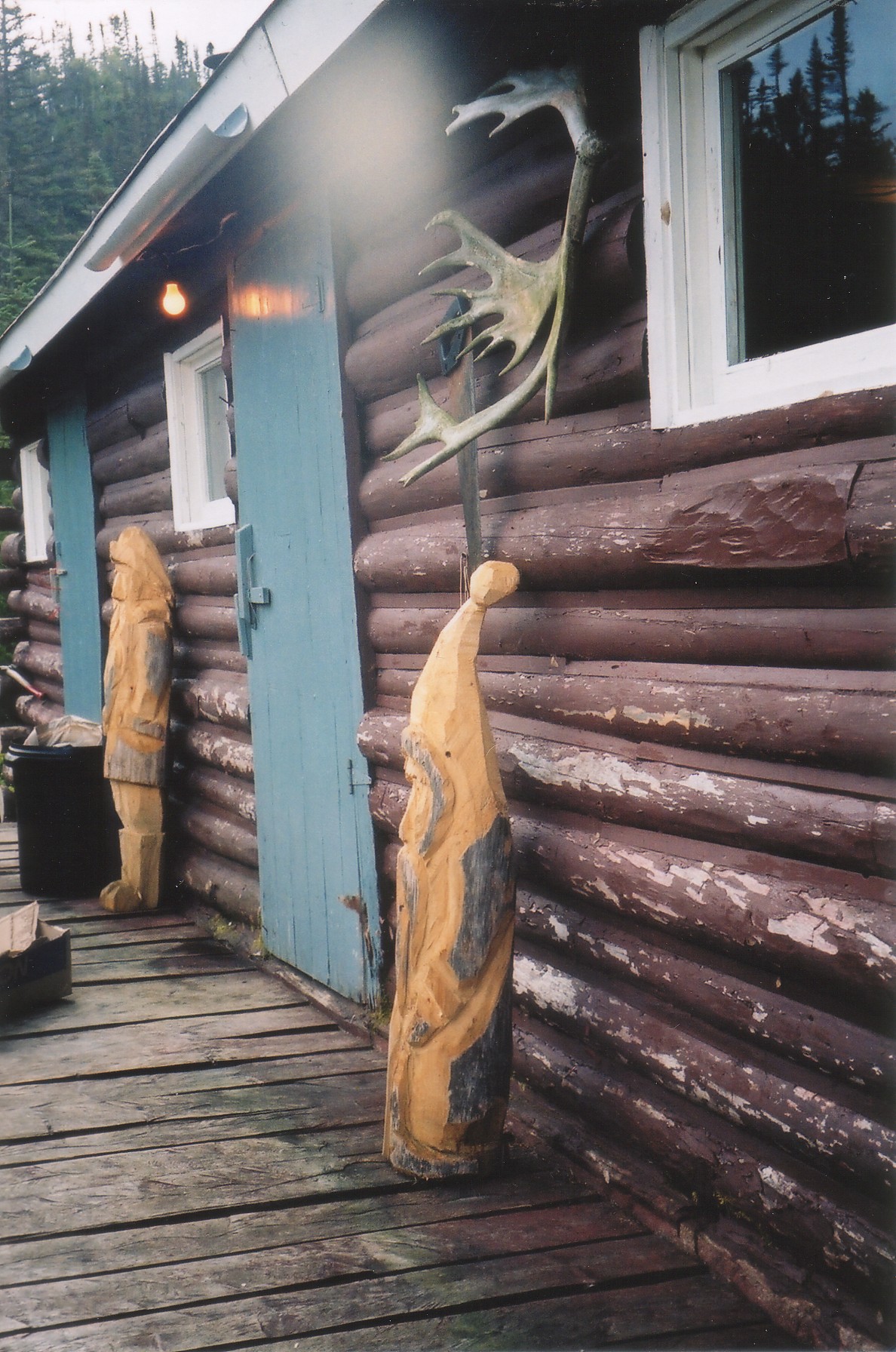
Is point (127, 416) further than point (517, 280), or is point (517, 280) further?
point (127, 416)

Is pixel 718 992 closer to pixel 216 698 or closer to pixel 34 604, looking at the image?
pixel 216 698

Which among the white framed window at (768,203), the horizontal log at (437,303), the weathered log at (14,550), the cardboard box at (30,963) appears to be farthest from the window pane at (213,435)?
the weathered log at (14,550)

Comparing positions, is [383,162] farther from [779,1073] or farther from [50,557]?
[50,557]

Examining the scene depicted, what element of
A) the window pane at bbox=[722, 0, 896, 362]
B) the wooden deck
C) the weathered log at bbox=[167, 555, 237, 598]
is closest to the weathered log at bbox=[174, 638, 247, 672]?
the weathered log at bbox=[167, 555, 237, 598]

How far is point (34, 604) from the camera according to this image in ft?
34.4

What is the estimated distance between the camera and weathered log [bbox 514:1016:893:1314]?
2.25m

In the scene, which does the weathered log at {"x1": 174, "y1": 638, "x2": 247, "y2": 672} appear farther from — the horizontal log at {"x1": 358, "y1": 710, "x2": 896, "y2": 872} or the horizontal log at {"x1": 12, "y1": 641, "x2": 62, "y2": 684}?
the horizontal log at {"x1": 12, "y1": 641, "x2": 62, "y2": 684}

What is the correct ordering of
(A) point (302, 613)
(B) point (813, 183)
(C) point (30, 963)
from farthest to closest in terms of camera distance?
(A) point (302, 613) → (C) point (30, 963) → (B) point (813, 183)

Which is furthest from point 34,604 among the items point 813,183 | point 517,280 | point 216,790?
point 813,183

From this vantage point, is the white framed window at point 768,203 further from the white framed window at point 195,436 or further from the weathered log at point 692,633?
the white framed window at point 195,436

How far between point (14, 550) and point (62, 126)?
25401 millimetres

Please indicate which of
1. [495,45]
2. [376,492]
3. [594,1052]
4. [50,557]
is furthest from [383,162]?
[50,557]

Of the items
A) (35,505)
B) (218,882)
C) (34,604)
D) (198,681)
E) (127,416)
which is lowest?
(218,882)

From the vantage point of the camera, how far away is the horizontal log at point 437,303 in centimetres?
282
